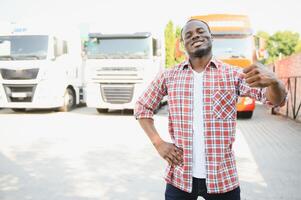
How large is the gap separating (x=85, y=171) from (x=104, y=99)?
7189mm

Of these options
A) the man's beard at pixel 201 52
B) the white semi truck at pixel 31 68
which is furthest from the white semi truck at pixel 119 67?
the man's beard at pixel 201 52

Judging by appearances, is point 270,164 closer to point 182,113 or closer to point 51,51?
point 182,113

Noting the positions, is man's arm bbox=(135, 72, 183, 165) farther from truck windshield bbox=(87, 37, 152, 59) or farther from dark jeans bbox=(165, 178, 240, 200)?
truck windshield bbox=(87, 37, 152, 59)

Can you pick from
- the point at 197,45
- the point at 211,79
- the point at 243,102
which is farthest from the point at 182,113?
the point at 243,102

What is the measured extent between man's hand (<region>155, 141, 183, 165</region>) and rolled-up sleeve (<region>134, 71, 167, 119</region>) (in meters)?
0.21

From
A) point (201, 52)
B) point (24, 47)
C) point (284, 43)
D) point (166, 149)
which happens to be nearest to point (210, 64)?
point (201, 52)

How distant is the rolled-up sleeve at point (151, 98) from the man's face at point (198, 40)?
0.22 m

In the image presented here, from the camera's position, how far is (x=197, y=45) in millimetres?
2189

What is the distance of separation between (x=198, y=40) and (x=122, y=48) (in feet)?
34.3

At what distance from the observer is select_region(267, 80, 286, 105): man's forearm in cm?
190

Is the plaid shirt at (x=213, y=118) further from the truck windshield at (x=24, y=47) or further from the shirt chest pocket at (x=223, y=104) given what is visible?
the truck windshield at (x=24, y=47)

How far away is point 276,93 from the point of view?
1920mm

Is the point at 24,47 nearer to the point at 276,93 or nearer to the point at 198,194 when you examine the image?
the point at 198,194

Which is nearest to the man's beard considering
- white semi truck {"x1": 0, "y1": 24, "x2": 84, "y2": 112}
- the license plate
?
white semi truck {"x1": 0, "y1": 24, "x2": 84, "y2": 112}
